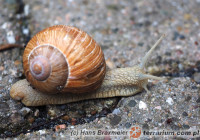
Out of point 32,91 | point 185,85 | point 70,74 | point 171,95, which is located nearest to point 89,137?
point 70,74

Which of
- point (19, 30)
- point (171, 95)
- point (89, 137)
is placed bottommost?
point (89, 137)

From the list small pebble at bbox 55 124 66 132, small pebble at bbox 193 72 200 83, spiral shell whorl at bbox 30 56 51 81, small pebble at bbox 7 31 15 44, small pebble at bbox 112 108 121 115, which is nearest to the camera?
spiral shell whorl at bbox 30 56 51 81

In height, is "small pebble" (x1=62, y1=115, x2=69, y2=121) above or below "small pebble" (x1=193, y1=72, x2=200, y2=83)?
below

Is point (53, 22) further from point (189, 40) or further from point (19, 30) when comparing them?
point (189, 40)

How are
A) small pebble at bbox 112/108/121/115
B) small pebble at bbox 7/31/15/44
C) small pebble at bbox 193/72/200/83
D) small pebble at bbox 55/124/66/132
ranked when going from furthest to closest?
small pebble at bbox 7/31/15/44 → small pebble at bbox 193/72/200/83 → small pebble at bbox 112/108/121/115 → small pebble at bbox 55/124/66/132

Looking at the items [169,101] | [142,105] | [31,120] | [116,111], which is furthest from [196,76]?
[31,120]

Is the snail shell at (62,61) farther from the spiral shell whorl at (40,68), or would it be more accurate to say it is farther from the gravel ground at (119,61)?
the gravel ground at (119,61)

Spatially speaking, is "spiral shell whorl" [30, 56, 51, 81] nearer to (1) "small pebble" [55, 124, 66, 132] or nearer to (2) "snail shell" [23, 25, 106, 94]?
(2) "snail shell" [23, 25, 106, 94]

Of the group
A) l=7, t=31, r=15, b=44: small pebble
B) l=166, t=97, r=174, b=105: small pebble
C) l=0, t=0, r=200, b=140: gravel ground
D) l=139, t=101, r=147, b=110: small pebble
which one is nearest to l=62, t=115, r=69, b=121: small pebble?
l=0, t=0, r=200, b=140: gravel ground

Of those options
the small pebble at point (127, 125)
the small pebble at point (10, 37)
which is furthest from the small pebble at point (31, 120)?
the small pebble at point (10, 37)
